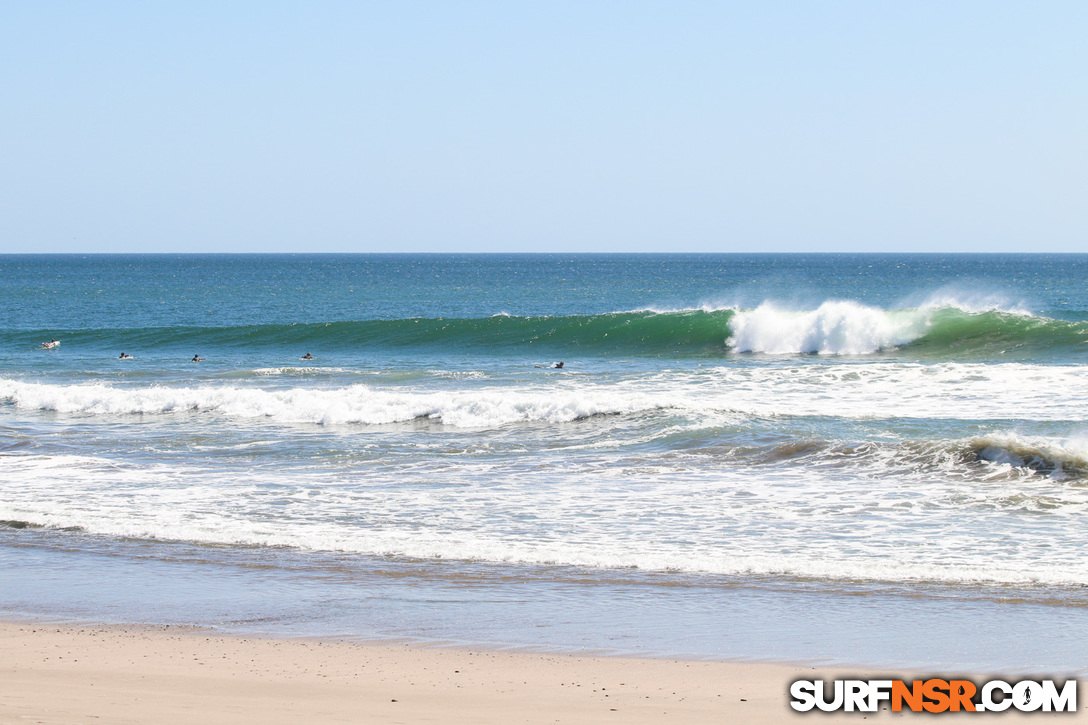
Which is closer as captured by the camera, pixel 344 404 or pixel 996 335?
pixel 344 404

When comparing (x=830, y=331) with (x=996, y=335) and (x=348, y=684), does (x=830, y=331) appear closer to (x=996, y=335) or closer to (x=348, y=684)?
(x=996, y=335)

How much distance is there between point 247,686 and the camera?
5.38m

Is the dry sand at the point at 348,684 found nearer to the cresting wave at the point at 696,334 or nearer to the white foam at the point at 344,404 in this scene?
the white foam at the point at 344,404

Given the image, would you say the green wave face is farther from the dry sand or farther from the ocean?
the dry sand

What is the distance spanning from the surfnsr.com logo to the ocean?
0.32m

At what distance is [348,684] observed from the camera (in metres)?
5.42

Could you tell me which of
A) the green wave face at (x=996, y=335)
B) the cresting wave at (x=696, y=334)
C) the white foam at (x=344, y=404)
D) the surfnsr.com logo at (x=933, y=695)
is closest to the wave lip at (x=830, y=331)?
the cresting wave at (x=696, y=334)

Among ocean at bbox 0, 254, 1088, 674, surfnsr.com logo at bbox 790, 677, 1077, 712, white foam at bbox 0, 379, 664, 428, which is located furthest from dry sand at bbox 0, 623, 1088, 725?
white foam at bbox 0, 379, 664, 428

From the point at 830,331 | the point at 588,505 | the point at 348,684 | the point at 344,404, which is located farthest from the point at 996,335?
the point at 348,684

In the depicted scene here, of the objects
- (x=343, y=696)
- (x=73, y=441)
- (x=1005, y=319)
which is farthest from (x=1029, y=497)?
(x=1005, y=319)

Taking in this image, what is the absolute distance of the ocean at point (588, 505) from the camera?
21.8 feet

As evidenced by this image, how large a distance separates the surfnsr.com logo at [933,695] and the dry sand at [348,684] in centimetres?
11

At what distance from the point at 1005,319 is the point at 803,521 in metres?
21.5

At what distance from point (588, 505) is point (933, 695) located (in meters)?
5.25
